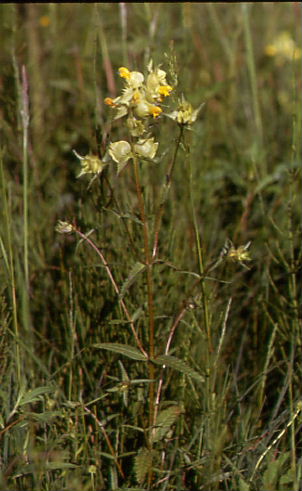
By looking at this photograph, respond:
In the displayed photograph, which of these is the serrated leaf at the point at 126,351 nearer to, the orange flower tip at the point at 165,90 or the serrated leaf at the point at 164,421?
the serrated leaf at the point at 164,421

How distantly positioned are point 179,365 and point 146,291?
0.40m

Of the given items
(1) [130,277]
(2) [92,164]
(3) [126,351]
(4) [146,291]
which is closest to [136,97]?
(2) [92,164]

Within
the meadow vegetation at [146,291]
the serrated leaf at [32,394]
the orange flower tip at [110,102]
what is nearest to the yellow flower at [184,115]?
the meadow vegetation at [146,291]

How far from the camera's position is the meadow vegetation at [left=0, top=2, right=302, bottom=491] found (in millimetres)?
1306

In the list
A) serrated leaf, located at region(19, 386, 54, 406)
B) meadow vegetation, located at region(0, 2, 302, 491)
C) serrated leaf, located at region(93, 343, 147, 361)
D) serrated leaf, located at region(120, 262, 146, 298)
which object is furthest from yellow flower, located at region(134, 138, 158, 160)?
serrated leaf, located at region(19, 386, 54, 406)

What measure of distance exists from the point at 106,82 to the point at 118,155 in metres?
1.34

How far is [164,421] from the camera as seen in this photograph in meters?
1.41

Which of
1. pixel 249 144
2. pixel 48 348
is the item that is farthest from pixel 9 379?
pixel 249 144

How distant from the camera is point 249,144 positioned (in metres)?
2.71

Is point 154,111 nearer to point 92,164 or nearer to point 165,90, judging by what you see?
point 165,90

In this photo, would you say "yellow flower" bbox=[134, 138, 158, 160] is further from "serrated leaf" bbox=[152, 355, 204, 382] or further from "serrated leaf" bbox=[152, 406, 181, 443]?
"serrated leaf" bbox=[152, 406, 181, 443]

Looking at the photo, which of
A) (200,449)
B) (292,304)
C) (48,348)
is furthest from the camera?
(48,348)

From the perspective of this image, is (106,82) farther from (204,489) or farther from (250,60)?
(204,489)

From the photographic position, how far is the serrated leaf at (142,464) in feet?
4.19
